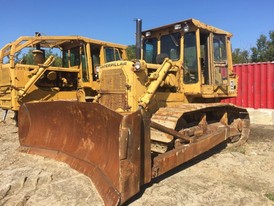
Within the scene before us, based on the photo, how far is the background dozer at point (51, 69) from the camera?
8.93m

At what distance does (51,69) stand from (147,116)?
21.0 ft

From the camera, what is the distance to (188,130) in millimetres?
5609

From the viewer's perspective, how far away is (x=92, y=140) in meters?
4.70

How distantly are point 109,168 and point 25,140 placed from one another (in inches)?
116

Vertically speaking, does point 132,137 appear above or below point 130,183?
above

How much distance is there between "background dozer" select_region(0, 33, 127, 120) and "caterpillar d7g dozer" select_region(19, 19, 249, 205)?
246cm

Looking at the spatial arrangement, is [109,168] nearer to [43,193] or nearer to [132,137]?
[132,137]

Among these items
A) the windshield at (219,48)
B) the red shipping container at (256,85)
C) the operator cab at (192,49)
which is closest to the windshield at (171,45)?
the operator cab at (192,49)

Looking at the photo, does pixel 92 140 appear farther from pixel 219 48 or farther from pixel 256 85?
pixel 256 85

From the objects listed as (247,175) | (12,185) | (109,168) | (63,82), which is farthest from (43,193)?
(63,82)

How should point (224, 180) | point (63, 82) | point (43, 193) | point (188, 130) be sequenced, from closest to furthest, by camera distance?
1. point (43, 193)
2. point (224, 180)
3. point (188, 130)
4. point (63, 82)

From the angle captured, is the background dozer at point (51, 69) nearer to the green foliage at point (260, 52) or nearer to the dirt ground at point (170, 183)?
the dirt ground at point (170, 183)

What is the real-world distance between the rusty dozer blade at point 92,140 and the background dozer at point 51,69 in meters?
2.26

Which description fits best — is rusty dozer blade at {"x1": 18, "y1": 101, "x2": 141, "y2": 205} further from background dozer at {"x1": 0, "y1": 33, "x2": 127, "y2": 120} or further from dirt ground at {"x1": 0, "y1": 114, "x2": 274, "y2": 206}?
background dozer at {"x1": 0, "y1": 33, "x2": 127, "y2": 120}
